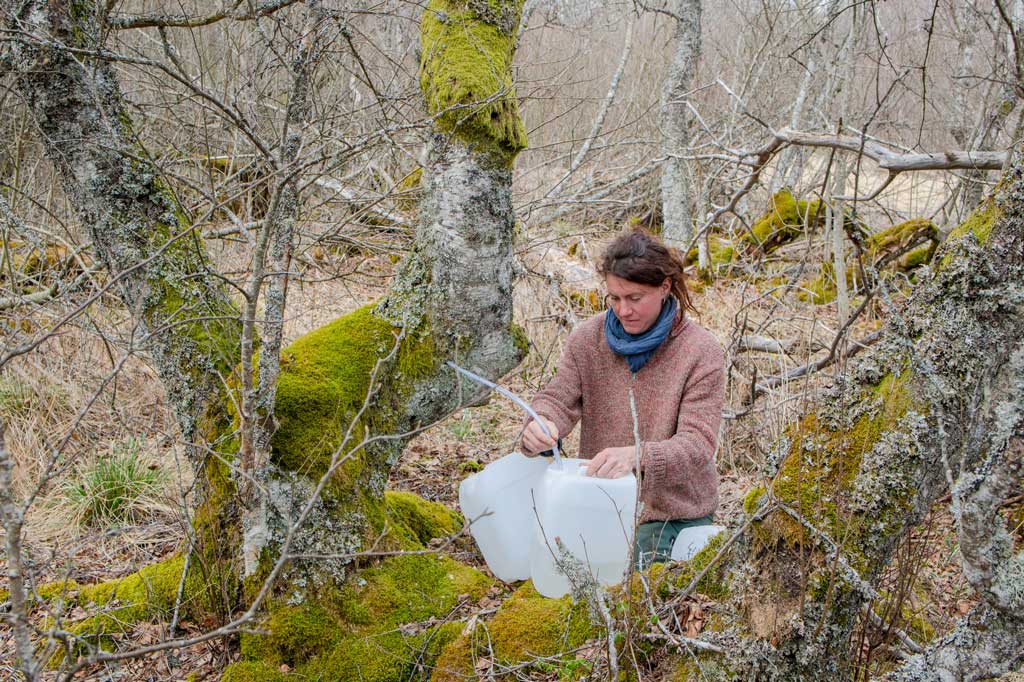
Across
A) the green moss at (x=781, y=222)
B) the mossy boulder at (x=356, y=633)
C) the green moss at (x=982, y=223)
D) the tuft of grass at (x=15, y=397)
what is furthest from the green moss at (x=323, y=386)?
the green moss at (x=781, y=222)

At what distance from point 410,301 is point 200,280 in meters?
0.87

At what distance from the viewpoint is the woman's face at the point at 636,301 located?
2885 millimetres

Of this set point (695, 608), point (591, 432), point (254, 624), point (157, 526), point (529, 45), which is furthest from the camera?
point (529, 45)

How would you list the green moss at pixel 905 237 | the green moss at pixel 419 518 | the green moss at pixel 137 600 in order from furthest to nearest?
the green moss at pixel 905 237, the green moss at pixel 419 518, the green moss at pixel 137 600

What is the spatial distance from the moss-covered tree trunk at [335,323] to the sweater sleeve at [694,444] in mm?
684

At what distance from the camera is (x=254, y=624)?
8.32 ft

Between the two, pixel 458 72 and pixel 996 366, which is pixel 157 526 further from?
pixel 996 366

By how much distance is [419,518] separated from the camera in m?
3.46

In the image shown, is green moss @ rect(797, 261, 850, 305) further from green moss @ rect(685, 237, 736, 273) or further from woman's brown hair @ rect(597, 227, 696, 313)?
woman's brown hair @ rect(597, 227, 696, 313)

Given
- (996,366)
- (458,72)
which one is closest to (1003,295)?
(996,366)

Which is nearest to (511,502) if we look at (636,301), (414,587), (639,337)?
(414,587)

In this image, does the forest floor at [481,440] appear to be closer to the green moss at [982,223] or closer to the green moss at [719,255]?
the green moss at [719,255]

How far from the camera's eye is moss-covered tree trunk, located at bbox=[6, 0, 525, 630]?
261 centimetres

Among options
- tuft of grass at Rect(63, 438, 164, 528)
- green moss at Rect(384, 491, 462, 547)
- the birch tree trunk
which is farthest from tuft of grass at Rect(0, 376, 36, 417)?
the birch tree trunk
